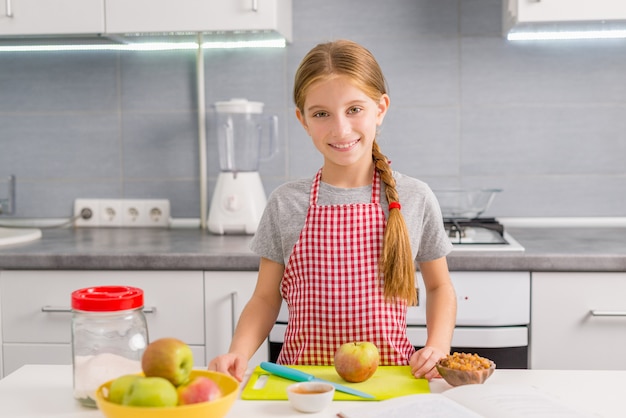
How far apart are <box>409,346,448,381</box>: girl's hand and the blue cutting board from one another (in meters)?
0.01

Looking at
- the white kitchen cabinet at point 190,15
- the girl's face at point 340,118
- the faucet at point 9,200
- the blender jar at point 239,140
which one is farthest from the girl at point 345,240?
the faucet at point 9,200

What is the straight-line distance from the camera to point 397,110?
2541 millimetres

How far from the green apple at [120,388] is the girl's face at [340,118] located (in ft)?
1.99

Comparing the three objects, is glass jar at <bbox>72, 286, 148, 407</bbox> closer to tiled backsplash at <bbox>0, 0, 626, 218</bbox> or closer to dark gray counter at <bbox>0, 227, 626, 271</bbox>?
dark gray counter at <bbox>0, 227, 626, 271</bbox>

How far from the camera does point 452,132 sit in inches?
100.0

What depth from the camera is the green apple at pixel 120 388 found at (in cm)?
88

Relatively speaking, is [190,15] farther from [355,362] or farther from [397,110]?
[355,362]

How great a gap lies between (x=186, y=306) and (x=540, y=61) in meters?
1.39

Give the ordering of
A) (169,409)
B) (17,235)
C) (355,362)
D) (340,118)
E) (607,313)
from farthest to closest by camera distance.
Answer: (17,235), (607,313), (340,118), (355,362), (169,409)

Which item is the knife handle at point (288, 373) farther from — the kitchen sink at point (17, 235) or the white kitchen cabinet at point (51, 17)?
the white kitchen cabinet at point (51, 17)

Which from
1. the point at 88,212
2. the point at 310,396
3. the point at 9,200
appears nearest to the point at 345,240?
the point at 310,396

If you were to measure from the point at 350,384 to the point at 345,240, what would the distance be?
1.32 feet

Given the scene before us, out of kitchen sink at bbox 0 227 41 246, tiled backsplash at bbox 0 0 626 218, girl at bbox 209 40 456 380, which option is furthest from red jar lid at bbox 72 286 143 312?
tiled backsplash at bbox 0 0 626 218

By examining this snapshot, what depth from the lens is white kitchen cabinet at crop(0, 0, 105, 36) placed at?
2.28 m
